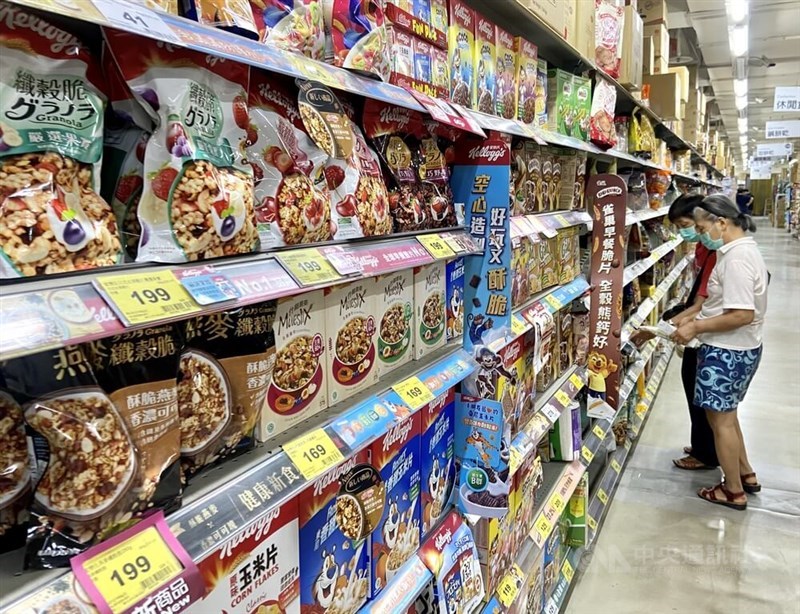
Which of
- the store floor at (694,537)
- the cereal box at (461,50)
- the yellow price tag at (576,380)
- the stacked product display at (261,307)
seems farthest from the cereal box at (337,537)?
the store floor at (694,537)

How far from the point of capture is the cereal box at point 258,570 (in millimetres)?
821

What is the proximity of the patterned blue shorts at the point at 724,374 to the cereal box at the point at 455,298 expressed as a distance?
2.26 meters

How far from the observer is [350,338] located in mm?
1148

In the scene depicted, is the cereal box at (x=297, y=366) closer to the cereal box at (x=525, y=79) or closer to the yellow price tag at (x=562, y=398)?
the cereal box at (x=525, y=79)

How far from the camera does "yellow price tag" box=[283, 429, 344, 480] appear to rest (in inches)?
34.9

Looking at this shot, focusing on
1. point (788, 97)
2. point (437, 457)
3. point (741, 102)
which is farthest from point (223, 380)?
point (741, 102)

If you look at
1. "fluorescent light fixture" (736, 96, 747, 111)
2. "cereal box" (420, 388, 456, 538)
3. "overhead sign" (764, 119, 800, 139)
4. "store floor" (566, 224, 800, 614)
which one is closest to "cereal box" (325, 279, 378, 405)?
"cereal box" (420, 388, 456, 538)

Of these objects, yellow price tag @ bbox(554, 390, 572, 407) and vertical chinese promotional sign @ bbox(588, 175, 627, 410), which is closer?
yellow price tag @ bbox(554, 390, 572, 407)

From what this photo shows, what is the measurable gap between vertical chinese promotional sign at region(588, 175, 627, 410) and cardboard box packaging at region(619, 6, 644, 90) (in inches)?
30.2

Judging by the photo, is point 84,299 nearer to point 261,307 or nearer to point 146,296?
point 146,296

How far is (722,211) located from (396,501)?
2.71 m

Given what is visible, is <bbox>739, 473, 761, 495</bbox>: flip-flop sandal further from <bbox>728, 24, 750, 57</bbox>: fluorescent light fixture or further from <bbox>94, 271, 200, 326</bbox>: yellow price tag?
<bbox>728, 24, 750, 57</bbox>: fluorescent light fixture

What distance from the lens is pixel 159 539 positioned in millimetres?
681

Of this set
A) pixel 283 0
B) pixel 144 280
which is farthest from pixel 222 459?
pixel 283 0
